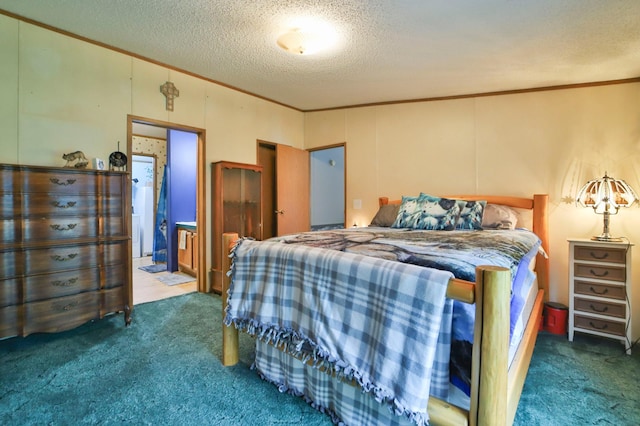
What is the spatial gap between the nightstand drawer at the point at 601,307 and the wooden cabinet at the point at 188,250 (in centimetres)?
417

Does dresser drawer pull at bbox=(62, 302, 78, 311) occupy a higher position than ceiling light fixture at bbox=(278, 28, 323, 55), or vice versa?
ceiling light fixture at bbox=(278, 28, 323, 55)

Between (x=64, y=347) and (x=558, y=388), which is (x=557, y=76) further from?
(x=64, y=347)

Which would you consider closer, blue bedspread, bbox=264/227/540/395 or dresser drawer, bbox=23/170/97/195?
blue bedspread, bbox=264/227/540/395

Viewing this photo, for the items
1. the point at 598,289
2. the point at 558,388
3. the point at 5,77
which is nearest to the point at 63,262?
the point at 5,77

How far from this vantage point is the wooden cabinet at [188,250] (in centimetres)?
423

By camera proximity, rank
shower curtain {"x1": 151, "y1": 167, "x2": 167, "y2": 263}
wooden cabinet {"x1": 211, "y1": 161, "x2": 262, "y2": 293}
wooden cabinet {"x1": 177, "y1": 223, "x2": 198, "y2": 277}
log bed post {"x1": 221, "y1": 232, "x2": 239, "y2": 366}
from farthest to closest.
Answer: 1. shower curtain {"x1": 151, "y1": 167, "x2": 167, "y2": 263}
2. wooden cabinet {"x1": 177, "y1": 223, "x2": 198, "y2": 277}
3. wooden cabinet {"x1": 211, "y1": 161, "x2": 262, "y2": 293}
4. log bed post {"x1": 221, "y1": 232, "x2": 239, "y2": 366}

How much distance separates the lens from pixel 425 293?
1088mm

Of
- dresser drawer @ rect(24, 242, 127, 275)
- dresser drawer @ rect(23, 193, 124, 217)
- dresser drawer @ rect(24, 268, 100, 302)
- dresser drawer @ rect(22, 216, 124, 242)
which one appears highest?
dresser drawer @ rect(23, 193, 124, 217)

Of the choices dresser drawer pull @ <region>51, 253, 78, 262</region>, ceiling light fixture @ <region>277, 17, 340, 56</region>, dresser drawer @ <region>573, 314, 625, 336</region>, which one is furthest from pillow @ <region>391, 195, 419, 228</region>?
dresser drawer pull @ <region>51, 253, 78, 262</region>

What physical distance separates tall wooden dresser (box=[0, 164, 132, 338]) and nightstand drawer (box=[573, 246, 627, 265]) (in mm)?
3852

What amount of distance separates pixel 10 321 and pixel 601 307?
4.44 meters

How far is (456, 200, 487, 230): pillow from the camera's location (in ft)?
9.19

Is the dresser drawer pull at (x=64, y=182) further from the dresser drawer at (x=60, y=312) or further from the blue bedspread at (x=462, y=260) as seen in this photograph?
the blue bedspread at (x=462, y=260)

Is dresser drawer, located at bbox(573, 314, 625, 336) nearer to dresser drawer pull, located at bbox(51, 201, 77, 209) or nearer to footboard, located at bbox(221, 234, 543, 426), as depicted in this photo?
footboard, located at bbox(221, 234, 543, 426)
